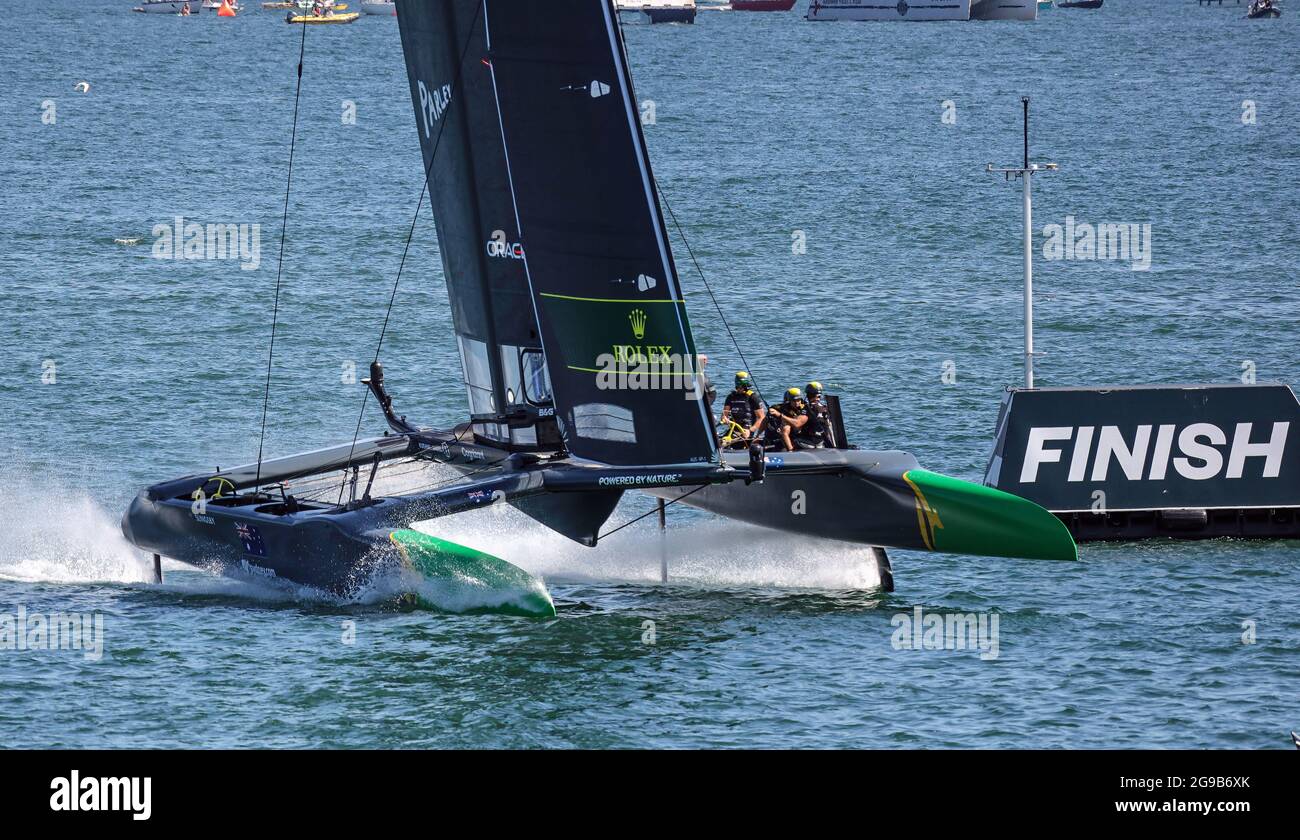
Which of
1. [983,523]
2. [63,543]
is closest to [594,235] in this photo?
[983,523]

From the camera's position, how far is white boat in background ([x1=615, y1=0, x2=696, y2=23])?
606 ft

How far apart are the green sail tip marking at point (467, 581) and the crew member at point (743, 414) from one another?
5394 millimetres

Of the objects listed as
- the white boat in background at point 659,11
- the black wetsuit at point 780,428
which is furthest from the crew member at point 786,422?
the white boat in background at point 659,11

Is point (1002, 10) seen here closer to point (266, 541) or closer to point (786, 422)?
point (786, 422)

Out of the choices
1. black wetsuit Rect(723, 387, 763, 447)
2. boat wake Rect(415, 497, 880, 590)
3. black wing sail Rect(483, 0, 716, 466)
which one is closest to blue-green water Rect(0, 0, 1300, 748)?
boat wake Rect(415, 497, 880, 590)

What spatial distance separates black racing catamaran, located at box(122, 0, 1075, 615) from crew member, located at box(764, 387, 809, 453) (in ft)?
2.03

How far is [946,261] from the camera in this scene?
62375 mm

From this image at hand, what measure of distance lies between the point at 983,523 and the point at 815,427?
328 centimetres

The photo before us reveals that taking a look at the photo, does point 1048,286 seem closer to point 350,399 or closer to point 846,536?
point 350,399

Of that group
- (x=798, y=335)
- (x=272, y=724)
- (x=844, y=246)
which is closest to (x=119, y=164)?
(x=844, y=246)

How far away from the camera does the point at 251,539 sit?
2675 cm

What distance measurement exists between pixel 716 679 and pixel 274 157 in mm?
67990

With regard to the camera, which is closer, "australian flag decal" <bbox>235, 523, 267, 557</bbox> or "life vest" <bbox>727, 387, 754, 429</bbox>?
"australian flag decal" <bbox>235, 523, 267, 557</bbox>

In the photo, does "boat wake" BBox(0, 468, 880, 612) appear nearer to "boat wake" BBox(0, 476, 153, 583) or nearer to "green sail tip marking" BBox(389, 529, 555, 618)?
"boat wake" BBox(0, 476, 153, 583)
